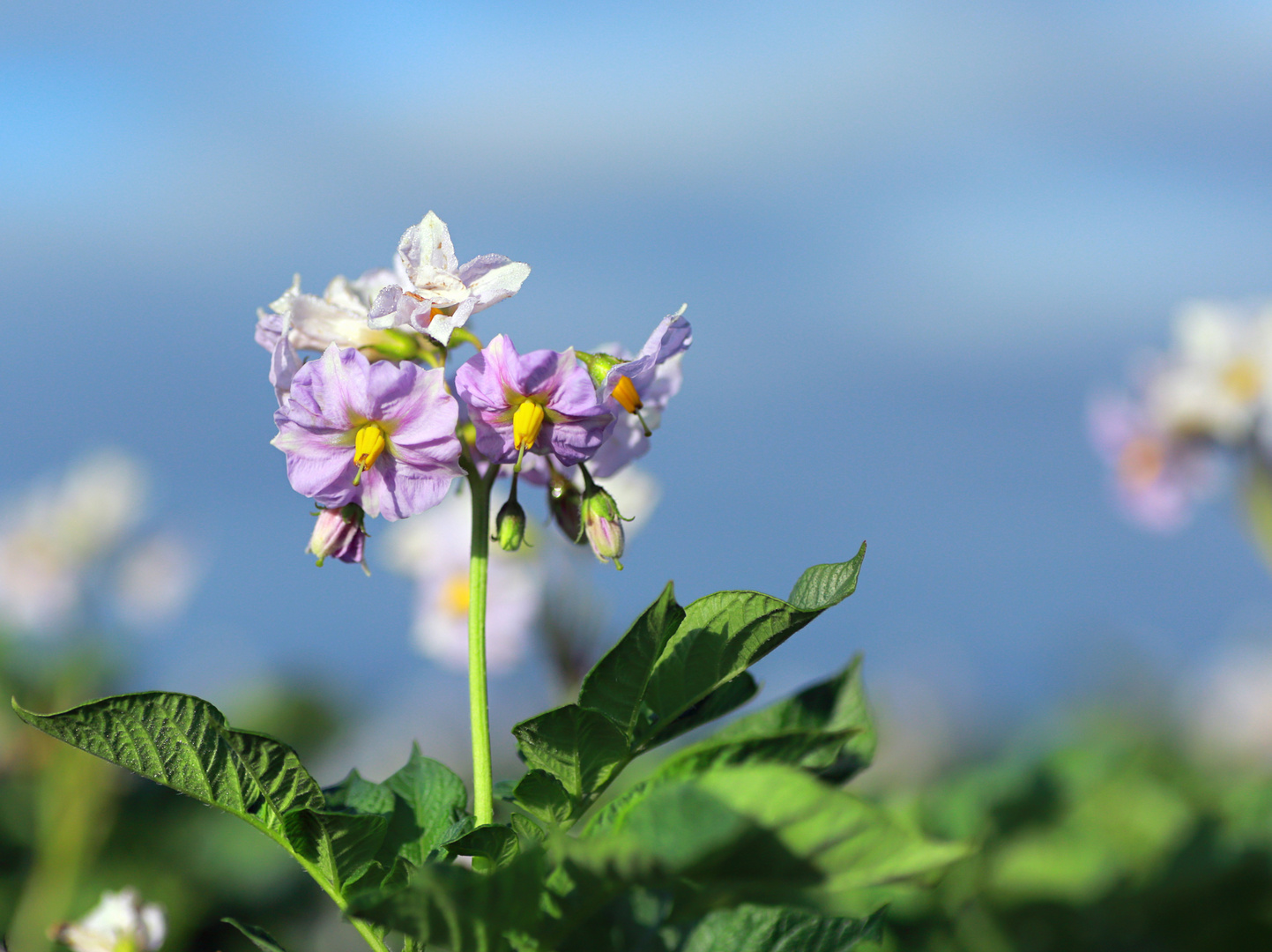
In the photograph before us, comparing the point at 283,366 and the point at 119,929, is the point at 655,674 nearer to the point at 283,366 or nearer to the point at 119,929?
the point at 283,366

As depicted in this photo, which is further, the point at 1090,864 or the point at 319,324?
the point at 1090,864

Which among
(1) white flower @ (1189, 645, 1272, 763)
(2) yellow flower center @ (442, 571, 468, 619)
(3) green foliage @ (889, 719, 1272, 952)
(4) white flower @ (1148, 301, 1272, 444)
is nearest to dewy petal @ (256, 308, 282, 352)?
(3) green foliage @ (889, 719, 1272, 952)

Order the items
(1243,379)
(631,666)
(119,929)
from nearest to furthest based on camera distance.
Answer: (631,666) → (119,929) → (1243,379)

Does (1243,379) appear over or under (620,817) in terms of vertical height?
over

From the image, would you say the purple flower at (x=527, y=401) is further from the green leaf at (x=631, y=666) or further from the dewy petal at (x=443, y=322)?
the green leaf at (x=631, y=666)

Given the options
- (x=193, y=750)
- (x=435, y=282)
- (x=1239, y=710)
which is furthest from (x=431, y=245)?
(x=1239, y=710)

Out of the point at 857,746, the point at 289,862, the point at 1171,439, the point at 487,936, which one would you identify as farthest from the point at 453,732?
the point at 487,936

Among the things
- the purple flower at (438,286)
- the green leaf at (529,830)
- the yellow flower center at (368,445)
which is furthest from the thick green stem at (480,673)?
the purple flower at (438,286)
